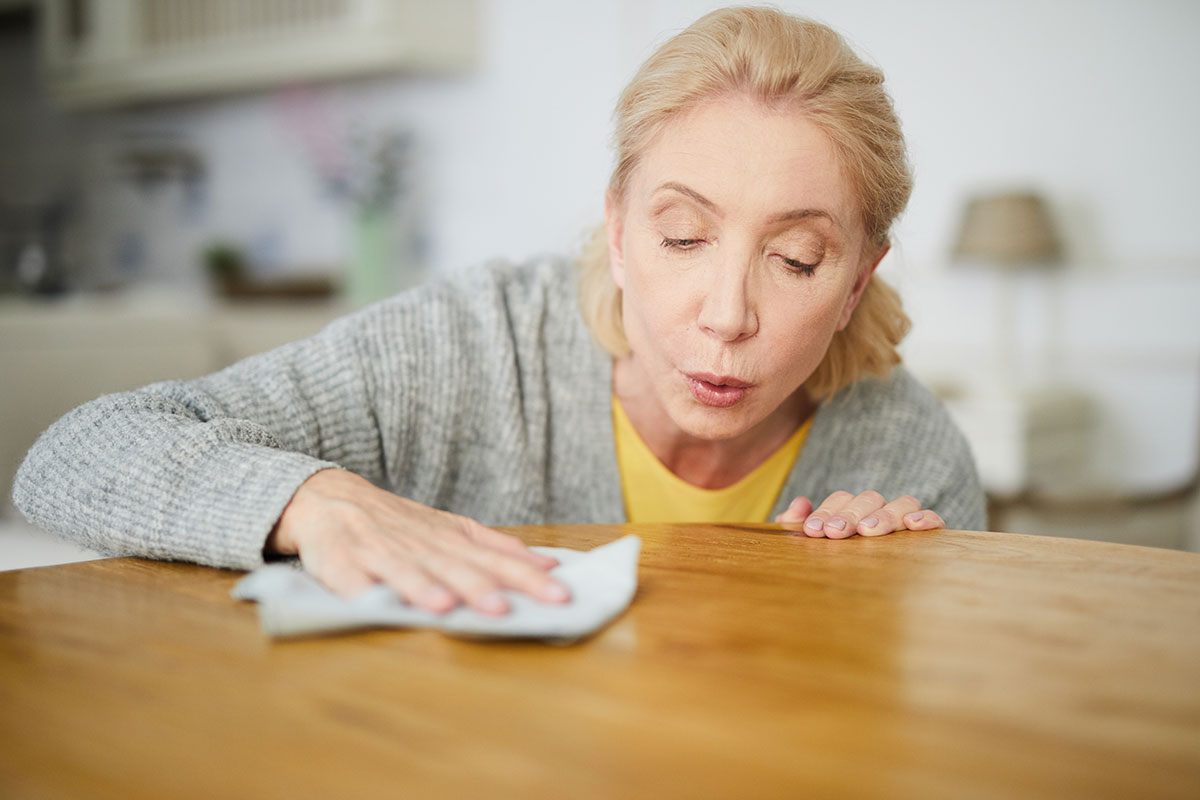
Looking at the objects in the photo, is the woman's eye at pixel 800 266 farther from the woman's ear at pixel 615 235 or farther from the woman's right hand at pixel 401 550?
the woman's right hand at pixel 401 550

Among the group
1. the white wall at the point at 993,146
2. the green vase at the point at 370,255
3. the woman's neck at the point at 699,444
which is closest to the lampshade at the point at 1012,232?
the white wall at the point at 993,146

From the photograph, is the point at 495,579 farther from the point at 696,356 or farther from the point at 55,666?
the point at 696,356

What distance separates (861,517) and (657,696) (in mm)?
479

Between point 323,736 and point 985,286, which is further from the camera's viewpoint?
point 985,286

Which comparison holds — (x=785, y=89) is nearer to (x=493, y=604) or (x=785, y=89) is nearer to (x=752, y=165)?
(x=752, y=165)

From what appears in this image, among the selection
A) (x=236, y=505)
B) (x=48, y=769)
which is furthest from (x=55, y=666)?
(x=236, y=505)

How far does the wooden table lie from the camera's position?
432 mm

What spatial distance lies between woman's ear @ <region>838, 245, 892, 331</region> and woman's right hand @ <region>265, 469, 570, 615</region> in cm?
61

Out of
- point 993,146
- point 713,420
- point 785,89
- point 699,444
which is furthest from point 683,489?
point 993,146

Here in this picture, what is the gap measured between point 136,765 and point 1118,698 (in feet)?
1.56

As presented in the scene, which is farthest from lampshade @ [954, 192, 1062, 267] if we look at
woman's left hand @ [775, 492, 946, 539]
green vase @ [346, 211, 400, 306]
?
green vase @ [346, 211, 400, 306]

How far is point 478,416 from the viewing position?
1305 mm

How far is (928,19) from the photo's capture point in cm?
313

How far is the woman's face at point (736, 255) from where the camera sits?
963 mm
